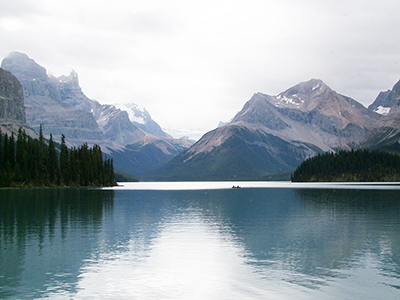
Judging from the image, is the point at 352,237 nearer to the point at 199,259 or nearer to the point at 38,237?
the point at 199,259

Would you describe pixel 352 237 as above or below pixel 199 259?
above

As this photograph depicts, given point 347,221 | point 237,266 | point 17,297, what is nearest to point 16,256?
point 17,297

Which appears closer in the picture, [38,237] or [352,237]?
[38,237]

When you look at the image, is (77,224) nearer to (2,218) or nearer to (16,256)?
(2,218)

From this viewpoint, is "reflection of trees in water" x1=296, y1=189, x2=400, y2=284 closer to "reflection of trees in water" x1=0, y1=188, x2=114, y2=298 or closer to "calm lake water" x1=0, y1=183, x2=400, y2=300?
"calm lake water" x1=0, y1=183, x2=400, y2=300

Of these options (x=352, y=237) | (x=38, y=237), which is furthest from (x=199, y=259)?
(x=38, y=237)

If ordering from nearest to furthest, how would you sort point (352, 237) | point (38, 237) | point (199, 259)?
1. point (199, 259)
2. point (38, 237)
3. point (352, 237)

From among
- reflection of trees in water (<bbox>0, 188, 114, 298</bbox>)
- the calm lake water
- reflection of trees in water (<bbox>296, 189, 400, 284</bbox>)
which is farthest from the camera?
reflection of trees in water (<bbox>296, 189, 400, 284</bbox>)

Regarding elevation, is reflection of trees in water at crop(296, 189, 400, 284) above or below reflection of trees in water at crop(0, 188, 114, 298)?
below

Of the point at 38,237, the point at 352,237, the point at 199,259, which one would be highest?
the point at 38,237

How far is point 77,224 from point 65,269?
33.0m

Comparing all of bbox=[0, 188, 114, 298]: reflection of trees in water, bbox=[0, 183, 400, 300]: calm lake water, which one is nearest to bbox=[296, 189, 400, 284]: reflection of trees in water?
bbox=[0, 183, 400, 300]: calm lake water

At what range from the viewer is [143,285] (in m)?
35.8

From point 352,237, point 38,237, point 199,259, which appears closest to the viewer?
point 199,259
